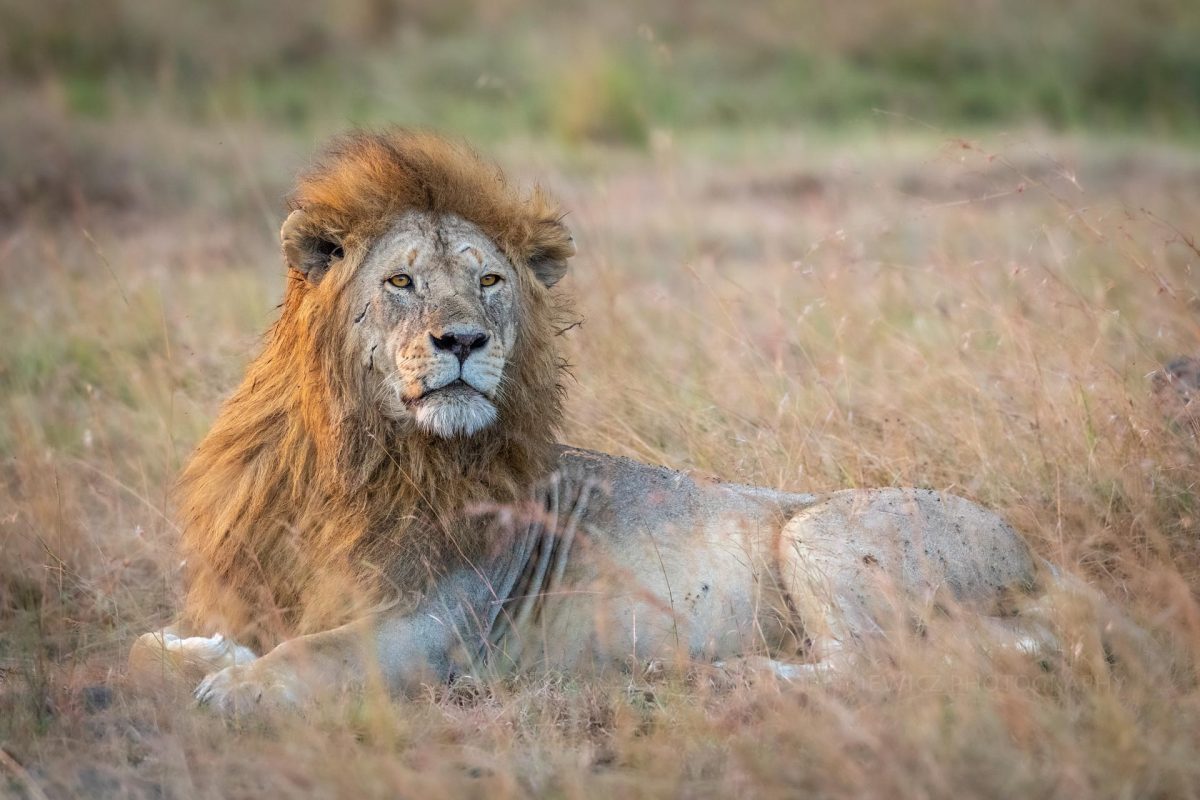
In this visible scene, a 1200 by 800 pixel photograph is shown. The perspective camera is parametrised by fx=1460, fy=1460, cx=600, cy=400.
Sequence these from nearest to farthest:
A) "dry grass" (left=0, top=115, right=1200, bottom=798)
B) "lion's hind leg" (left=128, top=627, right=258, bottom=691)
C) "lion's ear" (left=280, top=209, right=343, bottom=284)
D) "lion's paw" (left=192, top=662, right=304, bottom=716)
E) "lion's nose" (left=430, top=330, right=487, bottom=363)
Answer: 1. "dry grass" (left=0, top=115, right=1200, bottom=798)
2. "lion's paw" (left=192, top=662, right=304, bottom=716)
3. "lion's nose" (left=430, top=330, right=487, bottom=363)
4. "lion's hind leg" (left=128, top=627, right=258, bottom=691)
5. "lion's ear" (left=280, top=209, right=343, bottom=284)

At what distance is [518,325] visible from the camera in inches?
169

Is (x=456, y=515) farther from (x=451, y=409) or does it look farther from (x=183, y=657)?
(x=183, y=657)

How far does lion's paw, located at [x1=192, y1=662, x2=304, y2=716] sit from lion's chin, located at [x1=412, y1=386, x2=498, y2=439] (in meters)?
0.76

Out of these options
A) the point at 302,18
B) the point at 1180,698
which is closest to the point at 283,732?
the point at 1180,698

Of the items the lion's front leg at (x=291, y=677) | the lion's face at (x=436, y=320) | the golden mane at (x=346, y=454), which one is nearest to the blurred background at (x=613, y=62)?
the golden mane at (x=346, y=454)

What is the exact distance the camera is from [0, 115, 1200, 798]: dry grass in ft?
10.7

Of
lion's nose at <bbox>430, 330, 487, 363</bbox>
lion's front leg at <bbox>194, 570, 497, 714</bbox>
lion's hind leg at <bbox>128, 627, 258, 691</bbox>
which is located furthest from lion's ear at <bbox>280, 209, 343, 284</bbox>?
lion's hind leg at <bbox>128, 627, 258, 691</bbox>

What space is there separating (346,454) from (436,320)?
1.63ft

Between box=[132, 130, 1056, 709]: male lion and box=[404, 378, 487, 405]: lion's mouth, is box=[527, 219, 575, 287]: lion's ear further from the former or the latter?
box=[404, 378, 487, 405]: lion's mouth

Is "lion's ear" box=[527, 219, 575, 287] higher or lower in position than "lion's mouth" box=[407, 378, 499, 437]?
higher

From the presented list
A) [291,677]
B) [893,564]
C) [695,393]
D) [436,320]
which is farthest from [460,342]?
[695,393]

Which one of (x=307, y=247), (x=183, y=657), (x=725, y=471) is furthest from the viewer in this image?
(x=725, y=471)

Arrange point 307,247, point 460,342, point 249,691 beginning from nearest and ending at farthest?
point 249,691
point 460,342
point 307,247

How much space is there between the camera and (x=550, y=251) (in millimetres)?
4492
